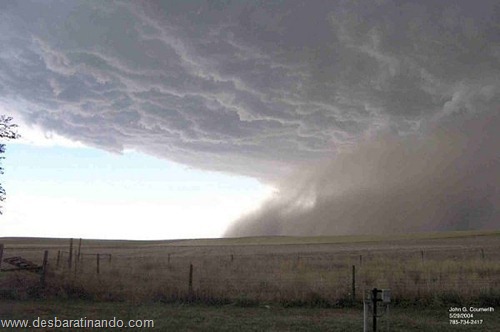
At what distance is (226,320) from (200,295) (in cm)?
429

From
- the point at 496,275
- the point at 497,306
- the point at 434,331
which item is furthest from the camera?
the point at 496,275

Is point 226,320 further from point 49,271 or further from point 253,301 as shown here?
point 49,271

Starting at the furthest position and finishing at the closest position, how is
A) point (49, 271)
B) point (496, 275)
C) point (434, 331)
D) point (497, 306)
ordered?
point (496, 275) < point (49, 271) < point (497, 306) < point (434, 331)

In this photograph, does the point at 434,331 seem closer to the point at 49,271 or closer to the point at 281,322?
the point at 281,322

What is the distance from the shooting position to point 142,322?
14742 millimetres

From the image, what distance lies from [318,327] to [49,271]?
50.9 ft

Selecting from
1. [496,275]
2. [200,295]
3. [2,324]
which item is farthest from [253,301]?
[496,275]

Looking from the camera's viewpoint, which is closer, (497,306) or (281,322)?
(281,322)

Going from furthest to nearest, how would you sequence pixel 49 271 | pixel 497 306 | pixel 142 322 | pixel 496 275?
pixel 496 275 → pixel 49 271 → pixel 497 306 → pixel 142 322

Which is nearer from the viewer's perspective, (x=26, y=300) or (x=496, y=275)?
(x=26, y=300)

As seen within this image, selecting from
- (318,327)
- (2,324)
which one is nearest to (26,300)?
(2,324)

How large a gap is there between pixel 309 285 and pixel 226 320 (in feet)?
19.4

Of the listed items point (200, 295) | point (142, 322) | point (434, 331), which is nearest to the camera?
point (434, 331)

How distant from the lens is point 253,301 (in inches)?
733
